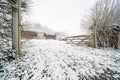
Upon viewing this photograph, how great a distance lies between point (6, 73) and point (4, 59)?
36.4 inches

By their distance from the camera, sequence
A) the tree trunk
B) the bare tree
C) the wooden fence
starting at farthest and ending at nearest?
the wooden fence → the bare tree → the tree trunk

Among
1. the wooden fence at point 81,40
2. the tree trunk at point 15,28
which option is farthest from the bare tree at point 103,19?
the tree trunk at point 15,28

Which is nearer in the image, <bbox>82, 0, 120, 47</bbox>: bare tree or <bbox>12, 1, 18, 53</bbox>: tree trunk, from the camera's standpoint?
<bbox>12, 1, 18, 53</bbox>: tree trunk

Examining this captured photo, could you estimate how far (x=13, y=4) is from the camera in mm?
4531

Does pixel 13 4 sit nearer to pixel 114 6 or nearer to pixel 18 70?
pixel 18 70

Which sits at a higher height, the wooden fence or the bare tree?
the bare tree

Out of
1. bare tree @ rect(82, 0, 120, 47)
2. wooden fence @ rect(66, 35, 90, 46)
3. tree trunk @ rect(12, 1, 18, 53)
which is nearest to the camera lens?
tree trunk @ rect(12, 1, 18, 53)

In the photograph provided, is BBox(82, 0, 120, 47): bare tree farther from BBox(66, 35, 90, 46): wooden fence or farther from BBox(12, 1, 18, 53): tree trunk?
BBox(12, 1, 18, 53): tree trunk

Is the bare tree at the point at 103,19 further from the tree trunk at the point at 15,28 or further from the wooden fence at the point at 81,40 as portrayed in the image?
the tree trunk at the point at 15,28

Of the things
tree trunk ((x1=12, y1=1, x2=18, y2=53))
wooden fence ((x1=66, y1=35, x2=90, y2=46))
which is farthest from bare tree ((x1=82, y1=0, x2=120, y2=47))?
tree trunk ((x1=12, y1=1, x2=18, y2=53))

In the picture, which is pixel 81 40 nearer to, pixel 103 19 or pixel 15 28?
pixel 103 19

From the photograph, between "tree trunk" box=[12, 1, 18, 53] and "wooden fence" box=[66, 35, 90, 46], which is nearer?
"tree trunk" box=[12, 1, 18, 53]

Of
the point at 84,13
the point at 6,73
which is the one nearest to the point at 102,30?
the point at 84,13

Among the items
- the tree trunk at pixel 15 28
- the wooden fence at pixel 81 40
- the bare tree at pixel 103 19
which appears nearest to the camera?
the tree trunk at pixel 15 28
